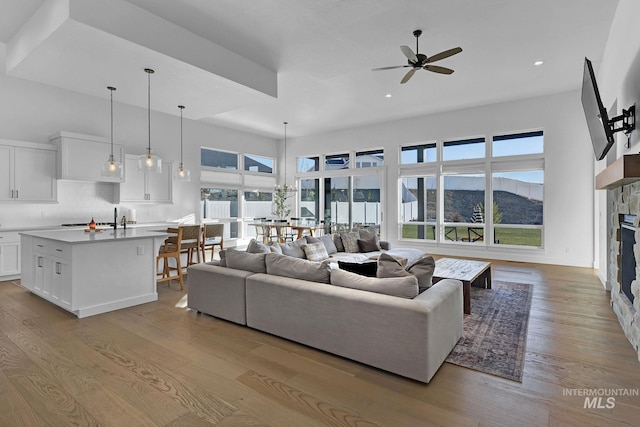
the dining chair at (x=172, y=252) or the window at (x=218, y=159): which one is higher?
the window at (x=218, y=159)

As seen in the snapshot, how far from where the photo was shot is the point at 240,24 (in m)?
4.04

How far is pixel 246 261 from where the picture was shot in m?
3.64

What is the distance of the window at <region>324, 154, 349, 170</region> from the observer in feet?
33.2

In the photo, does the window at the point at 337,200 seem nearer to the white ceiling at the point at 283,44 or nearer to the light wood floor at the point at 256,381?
the white ceiling at the point at 283,44

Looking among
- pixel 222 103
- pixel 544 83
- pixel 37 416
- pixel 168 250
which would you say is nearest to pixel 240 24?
pixel 222 103

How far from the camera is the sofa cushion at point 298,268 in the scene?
120 inches

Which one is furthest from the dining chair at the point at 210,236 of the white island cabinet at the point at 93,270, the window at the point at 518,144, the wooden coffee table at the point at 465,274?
the window at the point at 518,144

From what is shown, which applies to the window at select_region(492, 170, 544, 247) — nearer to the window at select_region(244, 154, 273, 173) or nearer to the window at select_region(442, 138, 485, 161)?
the window at select_region(442, 138, 485, 161)

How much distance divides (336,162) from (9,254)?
7.86m

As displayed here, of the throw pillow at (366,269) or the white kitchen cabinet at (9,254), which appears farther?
the white kitchen cabinet at (9,254)

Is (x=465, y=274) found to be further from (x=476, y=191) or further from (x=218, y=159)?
(x=218, y=159)

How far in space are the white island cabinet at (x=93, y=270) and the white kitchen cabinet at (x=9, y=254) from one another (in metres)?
1.27

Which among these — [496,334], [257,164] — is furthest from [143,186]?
[496,334]

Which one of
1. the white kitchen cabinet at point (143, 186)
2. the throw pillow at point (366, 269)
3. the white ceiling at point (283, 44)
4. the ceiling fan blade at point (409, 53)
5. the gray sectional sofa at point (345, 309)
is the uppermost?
the white ceiling at point (283, 44)
